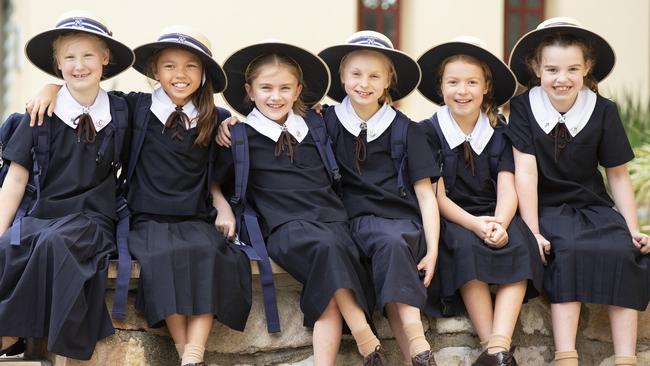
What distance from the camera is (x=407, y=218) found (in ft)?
15.8

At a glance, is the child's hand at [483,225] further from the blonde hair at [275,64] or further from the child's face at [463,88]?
the blonde hair at [275,64]

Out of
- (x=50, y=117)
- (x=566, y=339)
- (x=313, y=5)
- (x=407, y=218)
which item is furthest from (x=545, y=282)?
(x=313, y=5)

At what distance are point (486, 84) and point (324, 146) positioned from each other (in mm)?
844

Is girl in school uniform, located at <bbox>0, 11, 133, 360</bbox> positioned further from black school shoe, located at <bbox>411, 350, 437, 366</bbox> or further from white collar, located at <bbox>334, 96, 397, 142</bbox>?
black school shoe, located at <bbox>411, 350, 437, 366</bbox>

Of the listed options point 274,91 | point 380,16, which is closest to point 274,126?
point 274,91

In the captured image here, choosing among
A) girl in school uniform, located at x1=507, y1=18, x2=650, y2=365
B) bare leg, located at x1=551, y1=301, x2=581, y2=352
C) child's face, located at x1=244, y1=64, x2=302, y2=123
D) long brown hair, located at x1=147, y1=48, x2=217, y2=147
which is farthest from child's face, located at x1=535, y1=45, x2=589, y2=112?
long brown hair, located at x1=147, y1=48, x2=217, y2=147

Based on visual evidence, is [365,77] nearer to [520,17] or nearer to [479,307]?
[479,307]

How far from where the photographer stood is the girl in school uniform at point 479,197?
4660 mm

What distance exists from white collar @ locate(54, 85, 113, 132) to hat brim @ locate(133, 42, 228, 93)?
0.29m

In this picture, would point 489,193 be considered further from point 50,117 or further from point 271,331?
point 50,117

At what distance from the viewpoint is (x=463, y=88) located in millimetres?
4992

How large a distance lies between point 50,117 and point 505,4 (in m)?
7.64

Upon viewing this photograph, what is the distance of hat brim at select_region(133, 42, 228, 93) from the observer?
15.6 ft

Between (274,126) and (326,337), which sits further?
(274,126)
